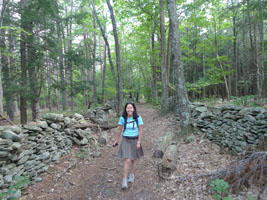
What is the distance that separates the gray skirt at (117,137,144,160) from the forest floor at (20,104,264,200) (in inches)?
29.3

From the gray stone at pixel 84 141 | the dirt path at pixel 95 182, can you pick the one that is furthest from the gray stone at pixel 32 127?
the gray stone at pixel 84 141

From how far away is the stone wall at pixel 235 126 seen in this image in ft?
13.7

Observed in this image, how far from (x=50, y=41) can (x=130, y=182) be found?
7.48 m

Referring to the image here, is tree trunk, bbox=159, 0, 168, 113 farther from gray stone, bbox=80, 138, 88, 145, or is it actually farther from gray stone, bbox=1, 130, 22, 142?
gray stone, bbox=1, 130, 22, 142

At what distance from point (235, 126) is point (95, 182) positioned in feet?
14.6

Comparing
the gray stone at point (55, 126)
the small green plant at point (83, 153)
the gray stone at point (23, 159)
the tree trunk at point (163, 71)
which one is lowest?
the small green plant at point (83, 153)

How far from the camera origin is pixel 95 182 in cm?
383

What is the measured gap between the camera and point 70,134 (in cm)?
596

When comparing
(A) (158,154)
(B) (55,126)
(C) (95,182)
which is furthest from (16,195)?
(A) (158,154)

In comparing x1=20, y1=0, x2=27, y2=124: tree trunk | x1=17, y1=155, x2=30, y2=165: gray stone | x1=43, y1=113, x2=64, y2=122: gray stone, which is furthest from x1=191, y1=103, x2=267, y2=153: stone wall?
x1=20, y1=0, x2=27, y2=124: tree trunk

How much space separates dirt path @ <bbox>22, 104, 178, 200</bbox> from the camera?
10.7 ft

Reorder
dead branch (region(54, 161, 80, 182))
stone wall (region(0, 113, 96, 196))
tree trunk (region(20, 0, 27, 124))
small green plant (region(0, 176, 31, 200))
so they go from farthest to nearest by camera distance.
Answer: tree trunk (region(20, 0, 27, 124))
dead branch (region(54, 161, 80, 182))
stone wall (region(0, 113, 96, 196))
small green plant (region(0, 176, 31, 200))

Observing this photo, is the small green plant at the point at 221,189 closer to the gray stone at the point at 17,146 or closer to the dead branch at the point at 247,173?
the dead branch at the point at 247,173

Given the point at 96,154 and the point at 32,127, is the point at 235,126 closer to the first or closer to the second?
the point at 96,154
